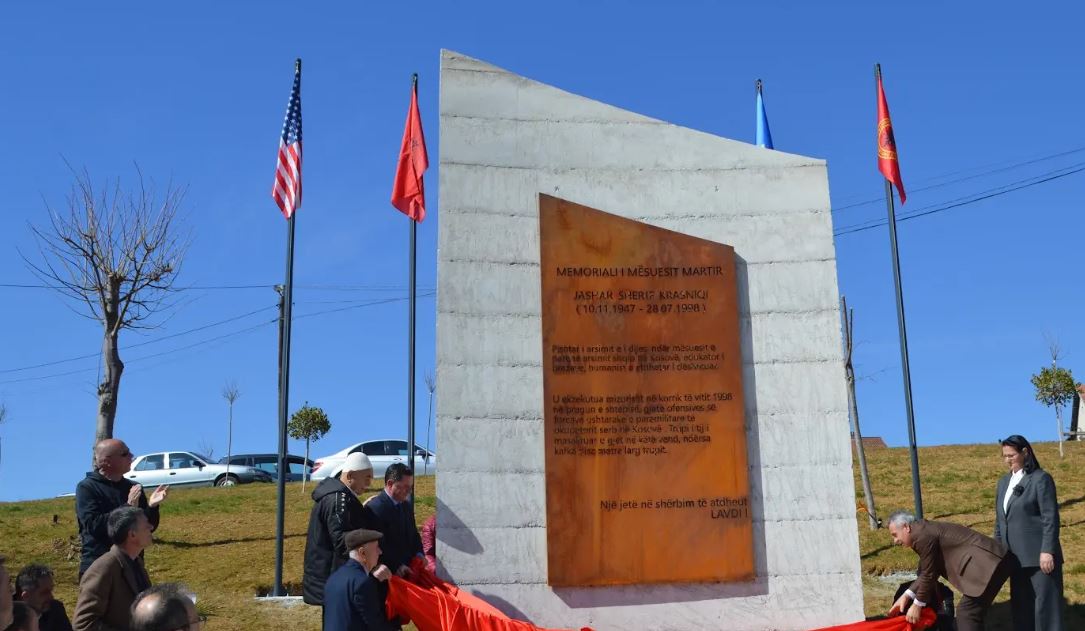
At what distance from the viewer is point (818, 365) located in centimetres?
873

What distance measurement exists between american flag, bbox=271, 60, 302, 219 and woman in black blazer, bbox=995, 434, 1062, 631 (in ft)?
26.6

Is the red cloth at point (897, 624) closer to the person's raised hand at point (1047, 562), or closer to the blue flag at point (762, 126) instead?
the person's raised hand at point (1047, 562)

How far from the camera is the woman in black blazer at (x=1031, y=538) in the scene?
807 centimetres

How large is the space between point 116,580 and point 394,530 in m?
2.58

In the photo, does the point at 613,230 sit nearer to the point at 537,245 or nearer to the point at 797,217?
the point at 537,245

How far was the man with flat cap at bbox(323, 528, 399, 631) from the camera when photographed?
→ 20.3 feet

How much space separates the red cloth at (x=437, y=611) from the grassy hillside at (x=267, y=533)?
8.31 feet

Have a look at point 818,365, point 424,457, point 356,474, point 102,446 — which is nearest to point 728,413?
point 818,365

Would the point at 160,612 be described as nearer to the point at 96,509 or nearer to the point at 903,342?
the point at 96,509

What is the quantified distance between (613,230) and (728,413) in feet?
5.89

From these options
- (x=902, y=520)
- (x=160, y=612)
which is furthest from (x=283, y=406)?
(x=160, y=612)

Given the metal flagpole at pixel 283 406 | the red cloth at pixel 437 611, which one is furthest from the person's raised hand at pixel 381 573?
the metal flagpole at pixel 283 406

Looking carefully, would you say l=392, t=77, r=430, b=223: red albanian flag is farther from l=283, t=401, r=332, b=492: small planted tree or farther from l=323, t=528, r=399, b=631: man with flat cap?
l=283, t=401, r=332, b=492: small planted tree

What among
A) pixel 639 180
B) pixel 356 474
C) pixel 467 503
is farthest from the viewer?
pixel 639 180
